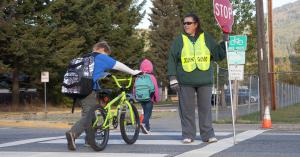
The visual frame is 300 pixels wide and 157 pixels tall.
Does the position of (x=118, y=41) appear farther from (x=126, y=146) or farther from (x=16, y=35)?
(x=126, y=146)

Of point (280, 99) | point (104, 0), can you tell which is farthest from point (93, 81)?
point (104, 0)

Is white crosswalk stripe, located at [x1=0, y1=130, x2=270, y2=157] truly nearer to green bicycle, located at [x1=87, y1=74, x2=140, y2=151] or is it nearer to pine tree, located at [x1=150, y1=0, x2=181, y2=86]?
green bicycle, located at [x1=87, y1=74, x2=140, y2=151]

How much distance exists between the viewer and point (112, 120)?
977 cm

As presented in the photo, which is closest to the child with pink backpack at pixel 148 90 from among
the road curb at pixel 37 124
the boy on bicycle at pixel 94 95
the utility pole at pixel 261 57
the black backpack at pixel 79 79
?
the boy on bicycle at pixel 94 95

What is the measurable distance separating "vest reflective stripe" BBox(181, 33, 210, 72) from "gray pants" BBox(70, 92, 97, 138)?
61.3 inches

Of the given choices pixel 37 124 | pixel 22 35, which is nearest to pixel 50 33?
pixel 22 35

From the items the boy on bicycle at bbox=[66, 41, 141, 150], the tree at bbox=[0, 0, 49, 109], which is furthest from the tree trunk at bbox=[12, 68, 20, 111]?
the boy on bicycle at bbox=[66, 41, 141, 150]

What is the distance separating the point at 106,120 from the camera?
944cm

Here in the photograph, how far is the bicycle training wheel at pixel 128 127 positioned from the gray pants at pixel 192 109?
2.69 feet

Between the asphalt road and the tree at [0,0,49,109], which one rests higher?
the tree at [0,0,49,109]

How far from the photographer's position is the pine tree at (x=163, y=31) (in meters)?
66.5

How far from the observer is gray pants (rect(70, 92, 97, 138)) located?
359 inches

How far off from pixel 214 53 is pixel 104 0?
35671mm

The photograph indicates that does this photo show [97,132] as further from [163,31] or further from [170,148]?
[163,31]
